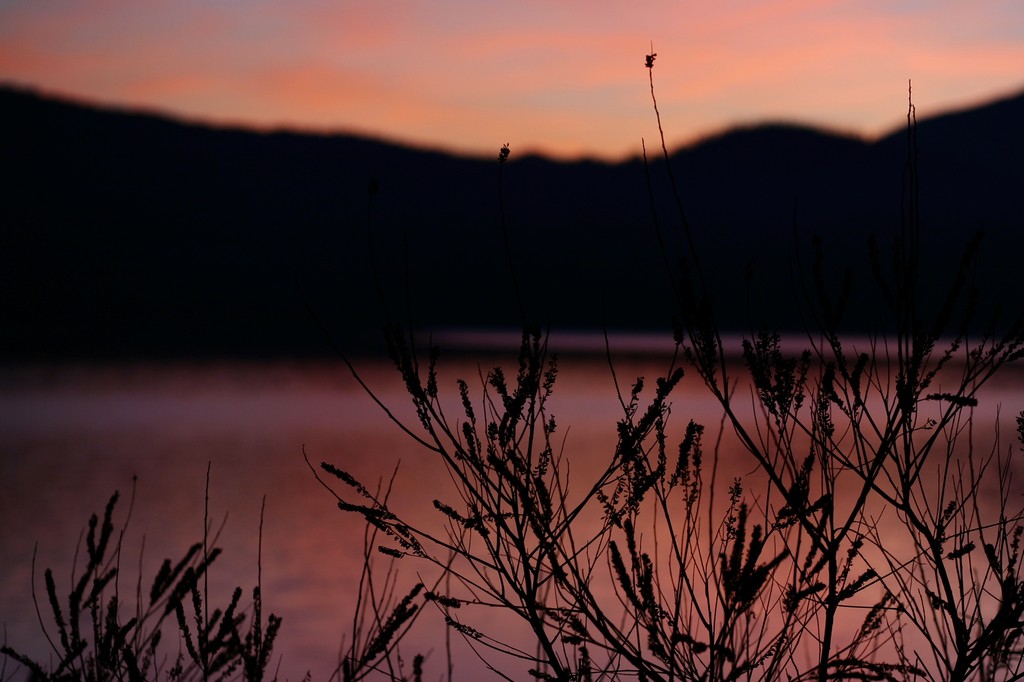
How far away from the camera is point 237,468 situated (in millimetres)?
23766

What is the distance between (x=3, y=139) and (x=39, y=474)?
155315 mm

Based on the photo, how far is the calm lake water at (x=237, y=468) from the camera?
12211 mm

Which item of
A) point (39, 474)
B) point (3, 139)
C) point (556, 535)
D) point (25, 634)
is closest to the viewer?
point (556, 535)

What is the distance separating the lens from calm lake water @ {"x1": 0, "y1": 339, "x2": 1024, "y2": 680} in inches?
481

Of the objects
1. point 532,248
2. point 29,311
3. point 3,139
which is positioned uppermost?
point 3,139

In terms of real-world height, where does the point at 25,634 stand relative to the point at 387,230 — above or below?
below

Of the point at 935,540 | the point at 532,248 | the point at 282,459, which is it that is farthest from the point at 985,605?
the point at 532,248

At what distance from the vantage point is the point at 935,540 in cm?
312

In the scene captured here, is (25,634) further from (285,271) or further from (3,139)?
(3,139)

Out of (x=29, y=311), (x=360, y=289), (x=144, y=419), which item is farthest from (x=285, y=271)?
(x=144, y=419)

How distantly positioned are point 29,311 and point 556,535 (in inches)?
5468

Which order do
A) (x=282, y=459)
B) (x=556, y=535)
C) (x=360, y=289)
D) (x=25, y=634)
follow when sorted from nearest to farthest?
(x=556, y=535)
(x=25, y=634)
(x=282, y=459)
(x=360, y=289)

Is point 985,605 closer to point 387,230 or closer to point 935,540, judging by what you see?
point 935,540

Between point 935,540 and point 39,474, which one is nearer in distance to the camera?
point 935,540
